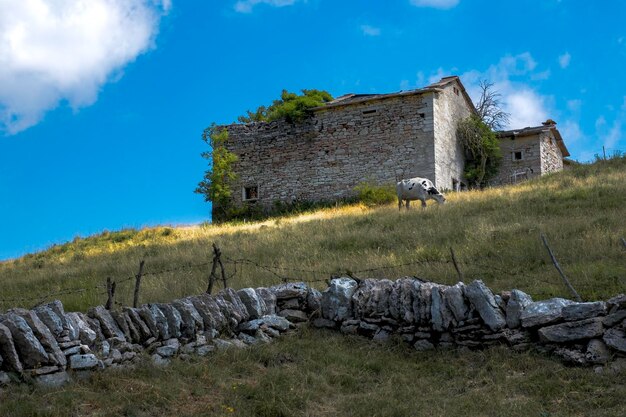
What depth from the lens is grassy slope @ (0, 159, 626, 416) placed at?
29.2ft

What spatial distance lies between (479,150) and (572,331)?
92.3 ft

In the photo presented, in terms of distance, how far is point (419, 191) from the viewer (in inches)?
1053

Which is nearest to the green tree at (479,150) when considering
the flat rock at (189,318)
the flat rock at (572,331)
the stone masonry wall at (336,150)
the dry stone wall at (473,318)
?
the stone masonry wall at (336,150)

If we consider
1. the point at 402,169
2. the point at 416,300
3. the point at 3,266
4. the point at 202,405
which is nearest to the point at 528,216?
the point at 416,300

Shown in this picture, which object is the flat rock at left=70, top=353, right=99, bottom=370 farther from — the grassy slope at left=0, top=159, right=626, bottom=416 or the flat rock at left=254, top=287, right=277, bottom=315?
the flat rock at left=254, top=287, right=277, bottom=315

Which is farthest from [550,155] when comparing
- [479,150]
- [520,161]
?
[479,150]

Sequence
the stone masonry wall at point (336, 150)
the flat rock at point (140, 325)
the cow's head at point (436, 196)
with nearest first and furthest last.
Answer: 1. the flat rock at point (140, 325)
2. the cow's head at point (436, 196)
3. the stone masonry wall at point (336, 150)

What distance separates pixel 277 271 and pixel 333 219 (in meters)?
9.28

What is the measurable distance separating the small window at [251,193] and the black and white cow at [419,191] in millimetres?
12121

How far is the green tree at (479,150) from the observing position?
122 ft

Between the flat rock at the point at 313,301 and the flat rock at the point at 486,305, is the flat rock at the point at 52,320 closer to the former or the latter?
the flat rock at the point at 313,301

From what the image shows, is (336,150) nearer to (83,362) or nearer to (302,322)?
(302,322)

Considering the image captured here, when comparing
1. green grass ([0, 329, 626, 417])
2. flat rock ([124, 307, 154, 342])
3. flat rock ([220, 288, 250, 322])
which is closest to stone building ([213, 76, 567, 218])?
flat rock ([220, 288, 250, 322])

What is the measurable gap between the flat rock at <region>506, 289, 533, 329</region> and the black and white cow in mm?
15287
